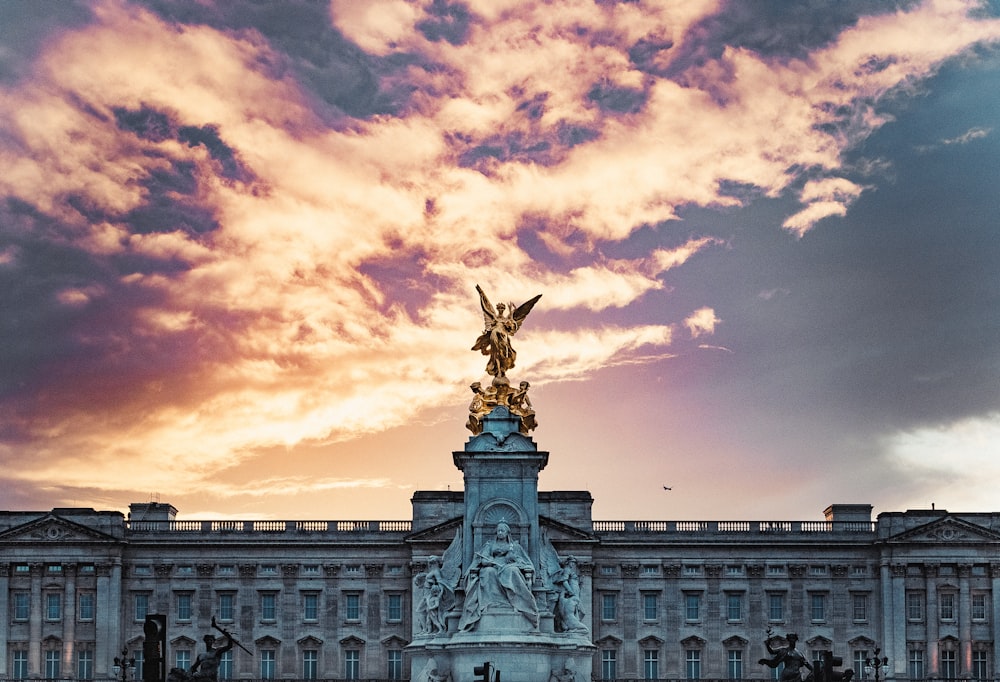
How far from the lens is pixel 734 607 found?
130 m

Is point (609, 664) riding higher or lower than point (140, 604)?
lower

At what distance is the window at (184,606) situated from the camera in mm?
128250

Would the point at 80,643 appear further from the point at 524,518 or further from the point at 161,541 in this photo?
the point at 524,518

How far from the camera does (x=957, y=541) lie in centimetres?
12725

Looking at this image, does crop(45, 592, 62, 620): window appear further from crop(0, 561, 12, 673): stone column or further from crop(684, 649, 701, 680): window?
crop(684, 649, 701, 680): window

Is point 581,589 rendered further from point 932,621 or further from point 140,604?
point 140,604

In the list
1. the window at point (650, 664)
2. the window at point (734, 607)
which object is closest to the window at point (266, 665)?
the window at point (650, 664)

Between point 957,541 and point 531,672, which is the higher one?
point 957,541

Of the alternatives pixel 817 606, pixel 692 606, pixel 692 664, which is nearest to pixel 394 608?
pixel 692 606

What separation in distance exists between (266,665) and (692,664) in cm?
3101

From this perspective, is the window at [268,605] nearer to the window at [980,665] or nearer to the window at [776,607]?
the window at [776,607]

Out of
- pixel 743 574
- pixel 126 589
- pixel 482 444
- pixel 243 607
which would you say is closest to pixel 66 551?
pixel 126 589

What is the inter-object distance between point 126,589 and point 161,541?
4268 millimetres

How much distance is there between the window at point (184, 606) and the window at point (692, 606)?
1435 inches
